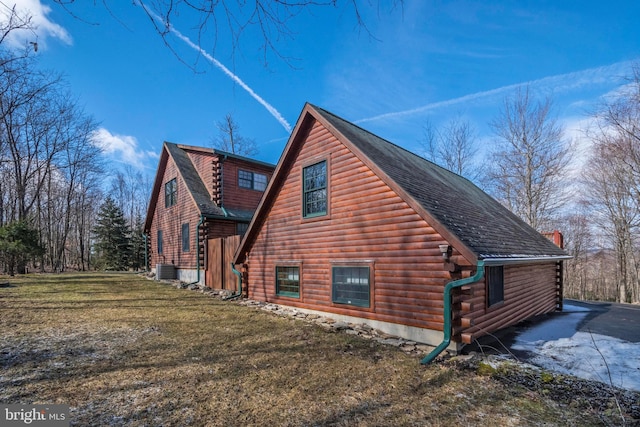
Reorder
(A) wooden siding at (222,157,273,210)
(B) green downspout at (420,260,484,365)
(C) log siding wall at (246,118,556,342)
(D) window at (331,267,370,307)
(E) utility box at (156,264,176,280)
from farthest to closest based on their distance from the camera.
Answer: (E) utility box at (156,264,176,280) → (A) wooden siding at (222,157,273,210) → (D) window at (331,267,370,307) → (C) log siding wall at (246,118,556,342) → (B) green downspout at (420,260,484,365)

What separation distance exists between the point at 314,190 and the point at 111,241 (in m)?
29.3

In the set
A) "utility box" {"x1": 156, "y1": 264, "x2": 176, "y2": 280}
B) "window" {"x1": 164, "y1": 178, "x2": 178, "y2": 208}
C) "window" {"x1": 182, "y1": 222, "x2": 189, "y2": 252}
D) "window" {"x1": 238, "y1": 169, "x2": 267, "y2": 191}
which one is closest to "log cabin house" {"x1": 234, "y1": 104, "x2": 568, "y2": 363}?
"window" {"x1": 182, "y1": 222, "x2": 189, "y2": 252}

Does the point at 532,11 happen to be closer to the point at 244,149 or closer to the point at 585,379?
the point at 585,379

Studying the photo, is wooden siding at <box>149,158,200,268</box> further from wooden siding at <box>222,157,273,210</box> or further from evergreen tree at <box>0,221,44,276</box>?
evergreen tree at <box>0,221,44,276</box>

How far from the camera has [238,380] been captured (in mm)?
4758

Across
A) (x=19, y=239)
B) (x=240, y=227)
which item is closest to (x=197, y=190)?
(x=240, y=227)

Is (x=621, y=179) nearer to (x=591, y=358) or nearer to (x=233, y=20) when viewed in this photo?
(x=591, y=358)

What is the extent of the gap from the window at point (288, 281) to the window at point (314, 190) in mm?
1978

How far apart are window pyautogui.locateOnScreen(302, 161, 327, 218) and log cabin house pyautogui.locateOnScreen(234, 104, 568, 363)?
0.03 metres

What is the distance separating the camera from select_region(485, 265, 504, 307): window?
24.4 ft

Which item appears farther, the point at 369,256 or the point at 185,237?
the point at 185,237

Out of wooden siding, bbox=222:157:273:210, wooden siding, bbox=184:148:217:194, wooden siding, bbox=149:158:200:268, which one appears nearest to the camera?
wooden siding, bbox=149:158:200:268

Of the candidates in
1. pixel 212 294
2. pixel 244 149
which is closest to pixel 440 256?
pixel 212 294

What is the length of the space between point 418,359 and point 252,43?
596 centimetres
